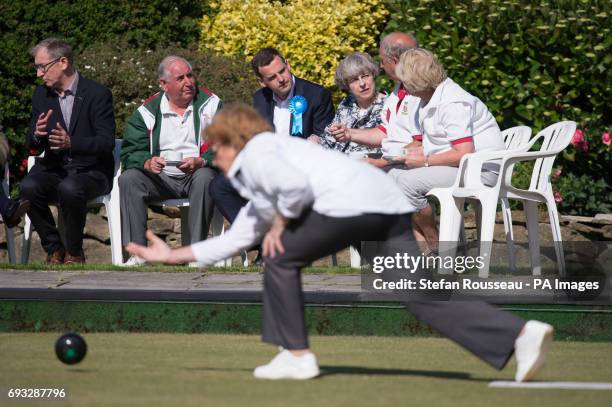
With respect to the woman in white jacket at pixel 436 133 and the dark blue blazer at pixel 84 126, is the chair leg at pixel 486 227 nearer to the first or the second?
the woman in white jacket at pixel 436 133

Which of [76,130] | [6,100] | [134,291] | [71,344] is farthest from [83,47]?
[71,344]

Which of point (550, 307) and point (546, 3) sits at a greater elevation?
point (546, 3)

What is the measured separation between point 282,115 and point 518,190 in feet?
6.01

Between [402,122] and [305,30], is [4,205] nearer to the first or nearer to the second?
[402,122]

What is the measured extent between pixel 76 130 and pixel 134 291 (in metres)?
2.44

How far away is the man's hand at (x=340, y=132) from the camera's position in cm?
762

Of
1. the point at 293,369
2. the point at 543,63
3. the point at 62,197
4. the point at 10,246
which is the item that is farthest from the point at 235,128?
the point at 543,63

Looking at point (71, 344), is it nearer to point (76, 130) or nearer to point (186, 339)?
point (186, 339)

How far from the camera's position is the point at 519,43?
30.9 feet

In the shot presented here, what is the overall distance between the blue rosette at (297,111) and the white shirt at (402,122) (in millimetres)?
764

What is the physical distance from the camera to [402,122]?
24.7 feet

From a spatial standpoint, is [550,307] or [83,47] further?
[83,47]

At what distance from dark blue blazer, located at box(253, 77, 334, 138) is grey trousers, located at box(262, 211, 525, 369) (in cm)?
380

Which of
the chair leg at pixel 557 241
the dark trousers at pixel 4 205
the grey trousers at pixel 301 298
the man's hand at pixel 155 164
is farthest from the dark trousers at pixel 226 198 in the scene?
the grey trousers at pixel 301 298
